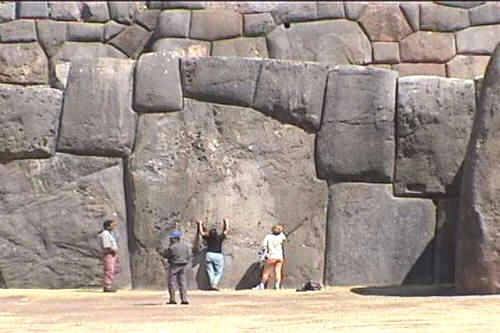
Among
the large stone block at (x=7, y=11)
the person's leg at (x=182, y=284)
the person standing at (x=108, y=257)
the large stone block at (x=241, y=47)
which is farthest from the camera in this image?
the large stone block at (x=7, y=11)

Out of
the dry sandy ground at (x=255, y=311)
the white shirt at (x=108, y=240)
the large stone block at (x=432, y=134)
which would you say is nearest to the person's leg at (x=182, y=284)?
the dry sandy ground at (x=255, y=311)

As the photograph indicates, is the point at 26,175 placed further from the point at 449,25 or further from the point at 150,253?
the point at 449,25

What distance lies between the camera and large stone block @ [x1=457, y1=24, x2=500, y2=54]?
22.3 meters

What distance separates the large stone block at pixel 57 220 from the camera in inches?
705

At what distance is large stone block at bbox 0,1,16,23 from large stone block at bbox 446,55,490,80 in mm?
7384

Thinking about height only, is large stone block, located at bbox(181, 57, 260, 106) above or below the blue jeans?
above

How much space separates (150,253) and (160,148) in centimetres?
138

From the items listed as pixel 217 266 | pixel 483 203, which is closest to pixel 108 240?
pixel 217 266

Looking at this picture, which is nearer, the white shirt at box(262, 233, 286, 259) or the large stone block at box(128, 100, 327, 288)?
the white shirt at box(262, 233, 286, 259)

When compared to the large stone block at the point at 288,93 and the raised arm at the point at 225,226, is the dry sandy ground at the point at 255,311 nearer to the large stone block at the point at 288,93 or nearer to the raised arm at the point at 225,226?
the raised arm at the point at 225,226

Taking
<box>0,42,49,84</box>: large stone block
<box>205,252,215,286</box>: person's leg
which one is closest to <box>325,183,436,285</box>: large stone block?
<box>205,252,215,286</box>: person's leg

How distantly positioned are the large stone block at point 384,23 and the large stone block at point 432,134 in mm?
4479

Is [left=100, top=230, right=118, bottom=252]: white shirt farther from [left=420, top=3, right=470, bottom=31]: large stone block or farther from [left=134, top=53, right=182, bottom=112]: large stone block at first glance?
[left=420, top=3, right=470, bottom=31]: large stone block

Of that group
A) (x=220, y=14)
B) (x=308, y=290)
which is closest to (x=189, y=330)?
(x=308, y=290)
